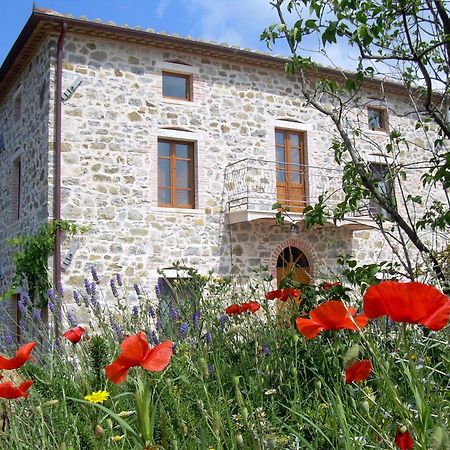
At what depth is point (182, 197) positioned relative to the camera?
→ 431 inches

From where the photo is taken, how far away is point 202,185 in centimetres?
1095

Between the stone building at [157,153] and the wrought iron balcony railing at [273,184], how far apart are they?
3 centimetres

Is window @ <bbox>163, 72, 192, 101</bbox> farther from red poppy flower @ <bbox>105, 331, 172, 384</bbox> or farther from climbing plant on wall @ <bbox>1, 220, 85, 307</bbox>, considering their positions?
red poppy flower @ <bbox>105, 331, 172, 384</bbox>

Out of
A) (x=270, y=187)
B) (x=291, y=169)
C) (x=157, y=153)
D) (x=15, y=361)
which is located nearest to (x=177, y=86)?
(x=157, y=153)

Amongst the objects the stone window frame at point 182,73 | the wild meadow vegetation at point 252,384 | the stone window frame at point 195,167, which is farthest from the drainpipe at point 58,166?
the wild meadow vegetation at point 252,384

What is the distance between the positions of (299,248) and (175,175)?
2917mm

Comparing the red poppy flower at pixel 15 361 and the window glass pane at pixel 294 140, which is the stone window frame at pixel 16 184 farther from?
the red poppy flower at pixel 15 361

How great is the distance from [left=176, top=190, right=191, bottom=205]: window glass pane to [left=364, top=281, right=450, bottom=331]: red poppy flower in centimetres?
975

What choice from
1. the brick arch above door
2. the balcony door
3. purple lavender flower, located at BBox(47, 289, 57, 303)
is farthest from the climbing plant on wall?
purple lavender flower, located at BBox(47, 289, 57, 303)

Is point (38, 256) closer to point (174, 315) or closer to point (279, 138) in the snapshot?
point (279, 138)

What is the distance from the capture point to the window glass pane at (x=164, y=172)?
10828mm

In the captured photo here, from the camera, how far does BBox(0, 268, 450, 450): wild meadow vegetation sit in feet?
4.07

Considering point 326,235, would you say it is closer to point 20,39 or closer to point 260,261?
point 260,261

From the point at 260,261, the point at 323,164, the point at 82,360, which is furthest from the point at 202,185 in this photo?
the point at 82,360
